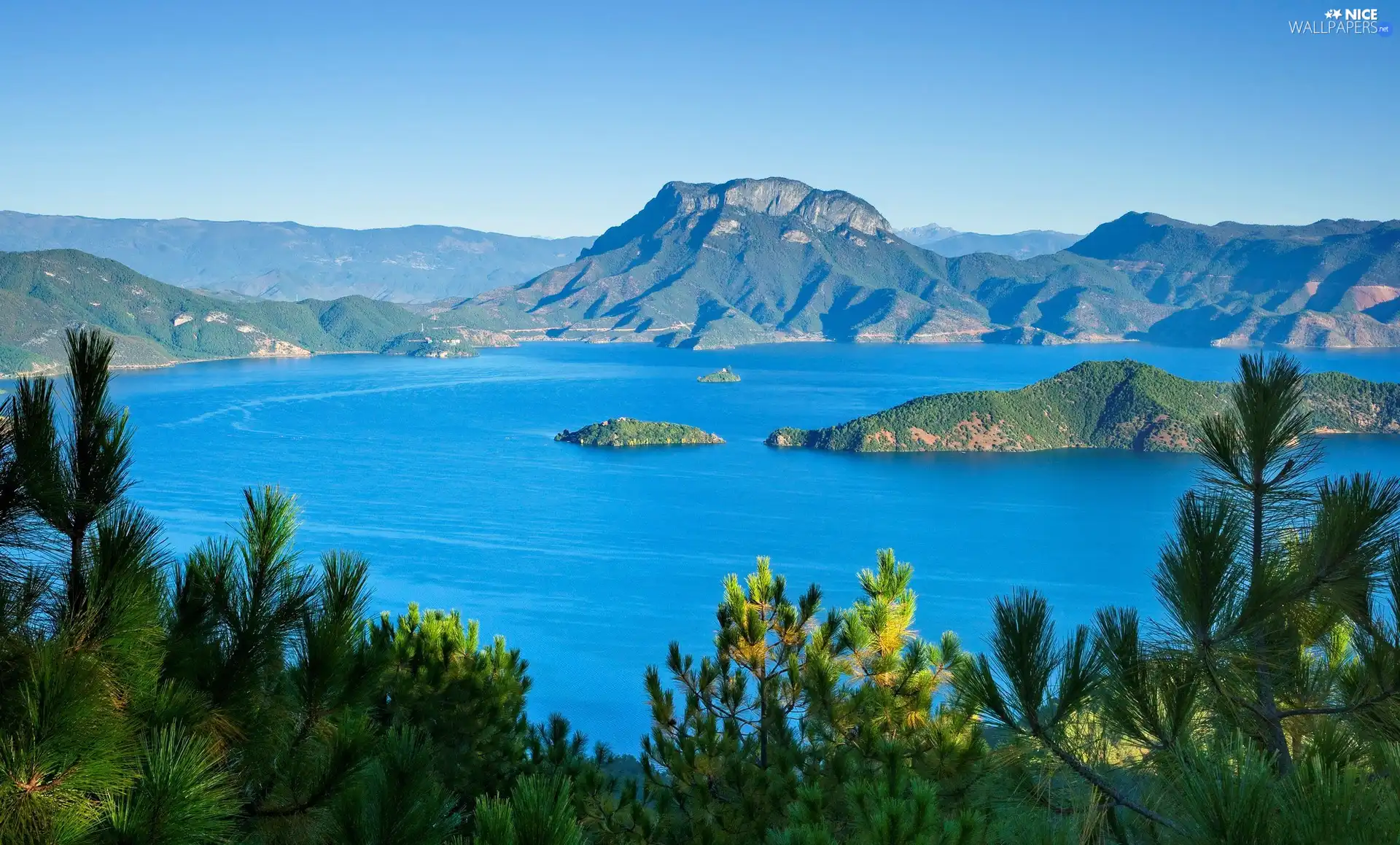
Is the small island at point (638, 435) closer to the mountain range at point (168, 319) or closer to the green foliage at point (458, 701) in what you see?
the mountain range at point (168, 319)

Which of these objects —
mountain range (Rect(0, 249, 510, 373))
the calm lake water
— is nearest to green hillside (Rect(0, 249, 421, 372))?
mountain range (Rect(0, 249, 510, 373))

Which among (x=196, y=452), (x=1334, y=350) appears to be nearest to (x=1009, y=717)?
(x=196, y=452)

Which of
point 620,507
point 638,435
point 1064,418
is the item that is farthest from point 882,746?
point 1064,418

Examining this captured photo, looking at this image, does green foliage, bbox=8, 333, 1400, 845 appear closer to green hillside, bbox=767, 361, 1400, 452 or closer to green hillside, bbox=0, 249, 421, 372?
green hillside, bbox=767, 361, 1400, 452

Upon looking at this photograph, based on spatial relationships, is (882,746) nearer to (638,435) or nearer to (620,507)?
(620,507)

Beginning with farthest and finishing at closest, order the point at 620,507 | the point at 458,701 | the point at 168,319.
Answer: the point at 168,319
the point at 620,507
the point at 458,701

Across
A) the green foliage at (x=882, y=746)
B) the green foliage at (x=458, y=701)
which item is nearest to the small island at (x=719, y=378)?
the green foliage at (x=458, y=701)
